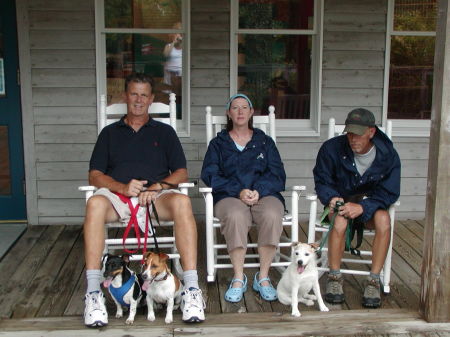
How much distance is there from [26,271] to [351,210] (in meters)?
2.00

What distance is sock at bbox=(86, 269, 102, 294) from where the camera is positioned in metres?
2.92

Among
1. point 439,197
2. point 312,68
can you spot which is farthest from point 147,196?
point 312,68

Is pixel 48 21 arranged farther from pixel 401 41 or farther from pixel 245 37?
pixel 401 41

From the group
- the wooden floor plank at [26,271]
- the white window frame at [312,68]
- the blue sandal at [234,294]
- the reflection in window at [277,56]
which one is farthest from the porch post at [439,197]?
the wooden floor plank at [26,271]

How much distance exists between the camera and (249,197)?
338 centimetres

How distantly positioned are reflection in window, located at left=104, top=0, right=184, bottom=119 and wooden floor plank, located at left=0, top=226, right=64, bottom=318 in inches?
43.8

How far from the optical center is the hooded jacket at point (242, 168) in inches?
137

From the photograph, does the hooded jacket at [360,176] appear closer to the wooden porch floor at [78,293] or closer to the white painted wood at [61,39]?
the wooden porch floor at [78,293]

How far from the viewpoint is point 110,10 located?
4445mm

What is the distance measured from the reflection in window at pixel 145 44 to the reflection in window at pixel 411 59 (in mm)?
1687

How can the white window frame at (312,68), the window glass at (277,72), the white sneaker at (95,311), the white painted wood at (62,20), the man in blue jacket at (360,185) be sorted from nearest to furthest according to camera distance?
the white sneaker at (95,311) → the man in blue jacket at (360,185) → the white painted wood at (62,20) → the white window frame at (312,68) → the window glass at (277,72)

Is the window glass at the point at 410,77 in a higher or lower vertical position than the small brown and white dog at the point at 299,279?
higher

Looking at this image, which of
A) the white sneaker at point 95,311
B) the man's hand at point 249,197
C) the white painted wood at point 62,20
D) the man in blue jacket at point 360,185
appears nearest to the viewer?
the white sneaker at point 95,311

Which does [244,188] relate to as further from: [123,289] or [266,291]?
[123,289]
